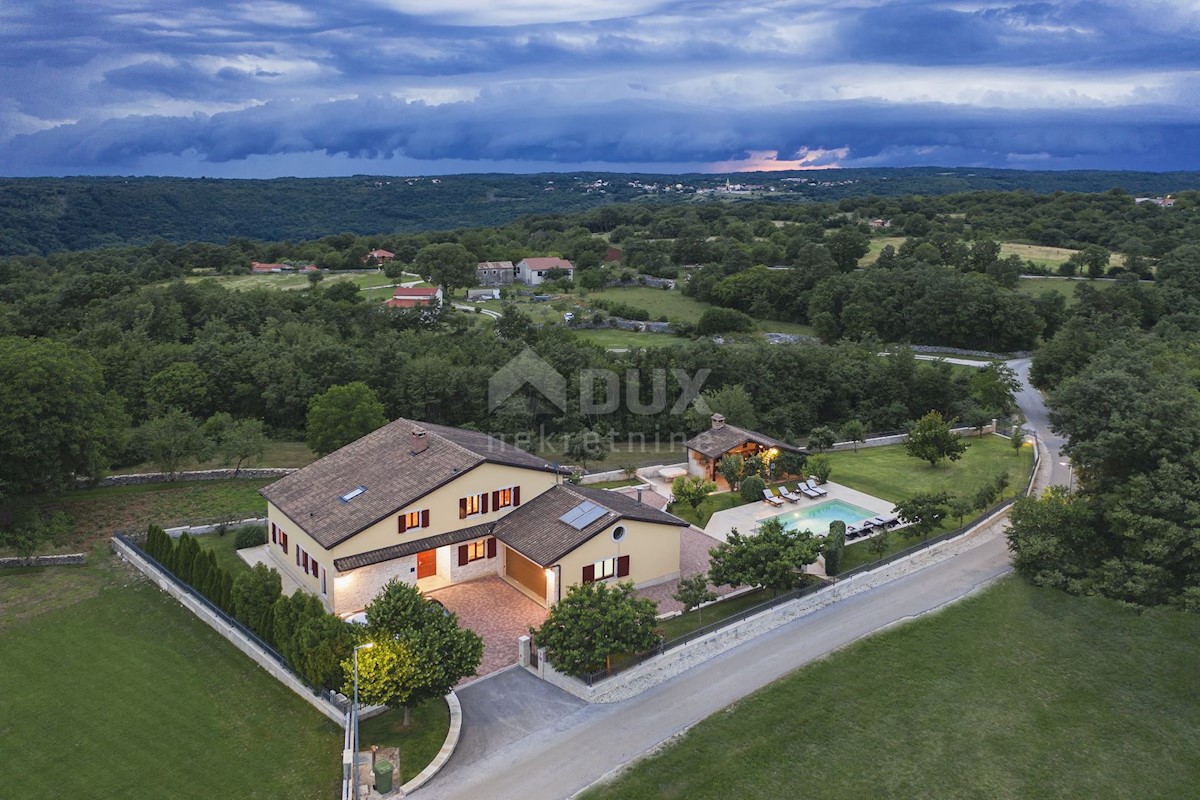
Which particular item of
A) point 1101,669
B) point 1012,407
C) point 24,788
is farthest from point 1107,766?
point 1012,407

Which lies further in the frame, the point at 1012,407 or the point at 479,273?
the point at 479,273

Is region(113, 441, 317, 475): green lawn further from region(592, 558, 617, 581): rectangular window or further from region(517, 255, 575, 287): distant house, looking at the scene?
region(517, 255, 575, 287): distant house

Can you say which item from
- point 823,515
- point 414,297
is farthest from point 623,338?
point 823,515

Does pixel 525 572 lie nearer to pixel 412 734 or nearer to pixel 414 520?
pixel 414 520

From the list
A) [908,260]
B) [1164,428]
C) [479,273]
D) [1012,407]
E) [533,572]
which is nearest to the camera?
[533,572]

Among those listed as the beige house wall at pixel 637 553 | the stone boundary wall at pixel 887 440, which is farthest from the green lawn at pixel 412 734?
the stone boundary wall at pixel 887 440

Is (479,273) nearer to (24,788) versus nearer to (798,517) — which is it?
(798,517)
